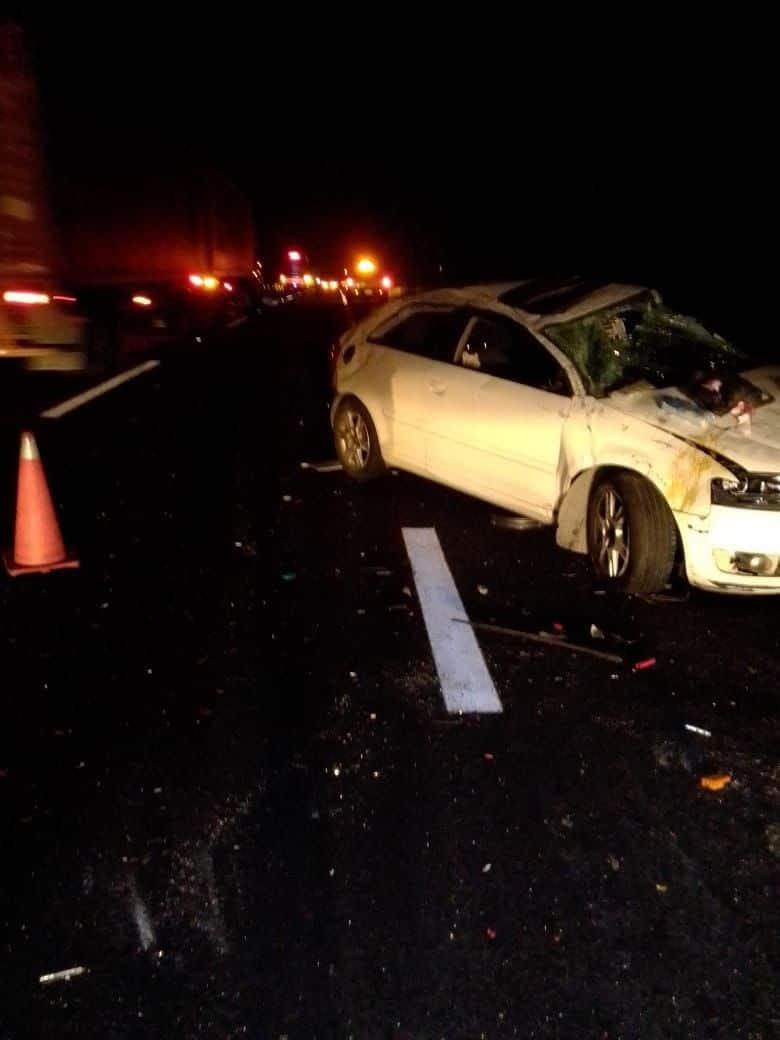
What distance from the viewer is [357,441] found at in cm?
779

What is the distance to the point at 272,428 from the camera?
421 inches

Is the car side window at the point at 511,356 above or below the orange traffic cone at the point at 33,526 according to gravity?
above

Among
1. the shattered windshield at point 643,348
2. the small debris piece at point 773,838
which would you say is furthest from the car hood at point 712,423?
the small debris piece at point 773,838

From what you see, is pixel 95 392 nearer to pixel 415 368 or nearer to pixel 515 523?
pixel 415 368

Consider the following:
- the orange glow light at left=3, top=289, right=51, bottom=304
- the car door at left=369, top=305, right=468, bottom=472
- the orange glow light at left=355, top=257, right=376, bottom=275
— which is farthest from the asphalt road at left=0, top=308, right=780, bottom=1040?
the orange glow light at left=355, top=257, right=376, bottom=275

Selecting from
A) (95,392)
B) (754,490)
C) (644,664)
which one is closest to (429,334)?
(754,490)

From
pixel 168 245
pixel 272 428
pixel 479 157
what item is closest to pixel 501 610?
pixel 272 428

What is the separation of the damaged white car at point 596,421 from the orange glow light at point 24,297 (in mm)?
4706

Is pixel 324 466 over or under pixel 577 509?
under

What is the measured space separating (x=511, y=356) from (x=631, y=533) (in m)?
1.60

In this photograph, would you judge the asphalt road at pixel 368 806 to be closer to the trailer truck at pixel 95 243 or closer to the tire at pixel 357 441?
the tire at pixel 357 441

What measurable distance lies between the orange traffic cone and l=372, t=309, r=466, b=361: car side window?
9.08ft

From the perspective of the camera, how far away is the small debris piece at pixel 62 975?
2.64 meters

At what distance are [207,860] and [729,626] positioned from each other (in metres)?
3.08
